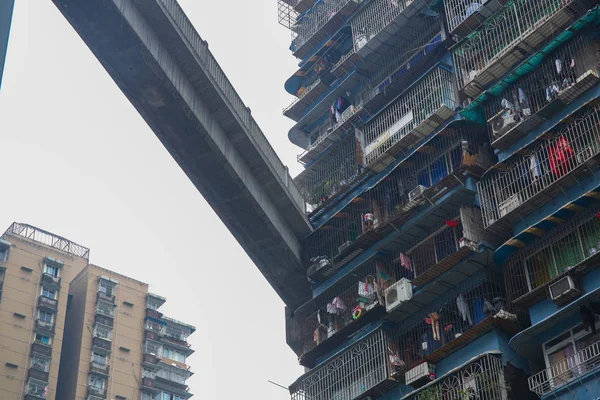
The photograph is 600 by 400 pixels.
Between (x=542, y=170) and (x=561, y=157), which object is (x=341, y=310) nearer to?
(x=542, y=170)

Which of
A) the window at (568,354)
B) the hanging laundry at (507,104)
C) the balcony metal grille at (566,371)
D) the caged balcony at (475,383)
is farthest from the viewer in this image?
the hanging laundry at (507,104)

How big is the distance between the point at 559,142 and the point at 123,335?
1520 inches

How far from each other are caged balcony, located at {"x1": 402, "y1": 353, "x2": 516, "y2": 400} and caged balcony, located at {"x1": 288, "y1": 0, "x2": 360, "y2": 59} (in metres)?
14.0

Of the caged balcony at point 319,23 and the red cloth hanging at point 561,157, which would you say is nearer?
the red cloth hanging at point 561,157

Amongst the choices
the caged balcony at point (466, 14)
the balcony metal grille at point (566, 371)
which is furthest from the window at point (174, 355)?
the balcony metal grille at point (566, 371)

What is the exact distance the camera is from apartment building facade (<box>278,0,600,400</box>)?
69.6 feet

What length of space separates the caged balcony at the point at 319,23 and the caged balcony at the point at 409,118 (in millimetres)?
5185

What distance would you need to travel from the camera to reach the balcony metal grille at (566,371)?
19734mm

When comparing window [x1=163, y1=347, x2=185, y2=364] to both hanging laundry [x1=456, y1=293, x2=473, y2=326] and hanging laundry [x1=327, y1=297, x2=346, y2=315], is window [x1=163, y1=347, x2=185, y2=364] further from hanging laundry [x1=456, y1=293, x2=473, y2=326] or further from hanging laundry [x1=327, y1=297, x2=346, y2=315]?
hanging laundry [x1=456, y1=293, x2=473, y2=326]

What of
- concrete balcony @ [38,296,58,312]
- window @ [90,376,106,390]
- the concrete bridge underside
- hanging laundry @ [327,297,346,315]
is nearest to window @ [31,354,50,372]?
concrete balcony @ [38,296,58,312]

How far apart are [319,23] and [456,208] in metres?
11.1

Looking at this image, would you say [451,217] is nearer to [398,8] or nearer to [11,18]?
[398,8]

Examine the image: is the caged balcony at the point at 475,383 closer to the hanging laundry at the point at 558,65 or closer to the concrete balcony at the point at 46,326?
the hanging laundry at the point at 558,65

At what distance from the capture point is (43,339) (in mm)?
51594
